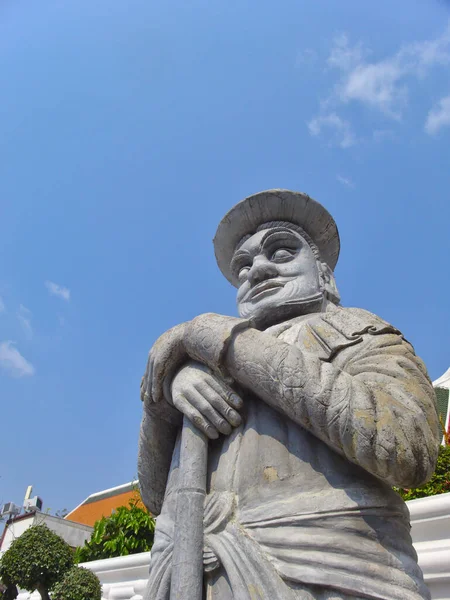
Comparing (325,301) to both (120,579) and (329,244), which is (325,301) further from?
(120,579)

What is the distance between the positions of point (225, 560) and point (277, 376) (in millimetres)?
810

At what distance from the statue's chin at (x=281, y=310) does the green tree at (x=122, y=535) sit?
8.66 metres

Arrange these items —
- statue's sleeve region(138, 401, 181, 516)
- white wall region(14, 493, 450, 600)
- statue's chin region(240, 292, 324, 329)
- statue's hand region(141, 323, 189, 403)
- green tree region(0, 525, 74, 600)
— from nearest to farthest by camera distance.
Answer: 1. statue's hand region(141, 323, 189, 403)
2. statue's sleeve region(138, 401, 181, 516)
3. statue's chin region(240, 292, 324, 329)
4. white wall region(14, 493, 450, 600)
5. green tree region(0, 525, 74, 600)

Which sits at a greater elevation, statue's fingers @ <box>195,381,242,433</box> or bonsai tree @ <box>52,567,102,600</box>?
statue's fingers @ <box>195,381,242,433</box>

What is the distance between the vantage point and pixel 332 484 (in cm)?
233

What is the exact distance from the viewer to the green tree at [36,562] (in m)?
9.46

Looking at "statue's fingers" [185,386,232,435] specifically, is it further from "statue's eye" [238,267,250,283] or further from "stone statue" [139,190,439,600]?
"statue's eye" [238,267,250,283]

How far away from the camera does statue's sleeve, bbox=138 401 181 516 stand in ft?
9.90

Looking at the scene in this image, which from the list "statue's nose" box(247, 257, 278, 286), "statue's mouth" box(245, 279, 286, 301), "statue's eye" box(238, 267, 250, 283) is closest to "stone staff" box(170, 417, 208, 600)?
"statue's mouth" box(245, 279, 286, 301)

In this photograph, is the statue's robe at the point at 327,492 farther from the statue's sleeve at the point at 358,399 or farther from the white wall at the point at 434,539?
the white wall at the point at 434,539

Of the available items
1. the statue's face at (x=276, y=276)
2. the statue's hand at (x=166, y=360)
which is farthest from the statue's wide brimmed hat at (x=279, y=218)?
the statue's hand at (x=166, y=360)

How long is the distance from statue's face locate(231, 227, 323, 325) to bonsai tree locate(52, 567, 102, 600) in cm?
685

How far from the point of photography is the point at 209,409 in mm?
2662

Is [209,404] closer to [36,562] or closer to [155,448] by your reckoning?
[155,448]
